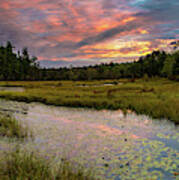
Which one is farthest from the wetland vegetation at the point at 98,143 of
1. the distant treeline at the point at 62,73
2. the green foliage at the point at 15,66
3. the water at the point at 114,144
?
the green foliage at the point at 15,66

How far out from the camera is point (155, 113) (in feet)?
57.4

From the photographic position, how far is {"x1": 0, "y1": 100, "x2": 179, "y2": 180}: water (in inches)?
315

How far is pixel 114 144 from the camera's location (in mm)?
10867

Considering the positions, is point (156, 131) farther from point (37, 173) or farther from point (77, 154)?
point (37, 173)

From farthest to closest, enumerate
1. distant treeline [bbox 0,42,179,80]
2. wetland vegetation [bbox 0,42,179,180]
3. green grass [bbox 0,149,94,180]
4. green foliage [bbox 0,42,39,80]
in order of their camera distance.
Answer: green foliage [bbox 0,42,39,80] < distant treeline [bbox 0,42,179,80] < wetland vegetation [bbox 0,42,179,180] < green grass [bbox 0,149,94,180]

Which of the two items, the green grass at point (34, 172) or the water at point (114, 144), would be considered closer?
the green grass at point (34, 172)

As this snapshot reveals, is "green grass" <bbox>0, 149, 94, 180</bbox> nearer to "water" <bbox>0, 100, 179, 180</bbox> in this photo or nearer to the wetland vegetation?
the wetland vegetation

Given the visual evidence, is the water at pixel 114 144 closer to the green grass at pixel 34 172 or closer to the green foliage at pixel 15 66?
the green grass at pixel 34 172

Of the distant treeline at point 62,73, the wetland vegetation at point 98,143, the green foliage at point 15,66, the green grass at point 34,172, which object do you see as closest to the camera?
the green grass at point 34,172

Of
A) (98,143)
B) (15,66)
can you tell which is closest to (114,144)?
(98,143)

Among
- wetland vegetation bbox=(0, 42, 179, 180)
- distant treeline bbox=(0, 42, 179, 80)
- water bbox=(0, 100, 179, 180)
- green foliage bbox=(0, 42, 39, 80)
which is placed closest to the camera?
wetland vegetation bbox=(0, 42, 179, 180)

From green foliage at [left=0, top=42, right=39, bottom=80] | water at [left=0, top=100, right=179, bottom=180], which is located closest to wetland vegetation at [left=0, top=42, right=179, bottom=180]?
water at [left=0, top=100, right=179, bottom=180]

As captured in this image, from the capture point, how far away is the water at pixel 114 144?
26.2ft

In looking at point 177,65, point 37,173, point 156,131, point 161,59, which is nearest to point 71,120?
point 156,131
